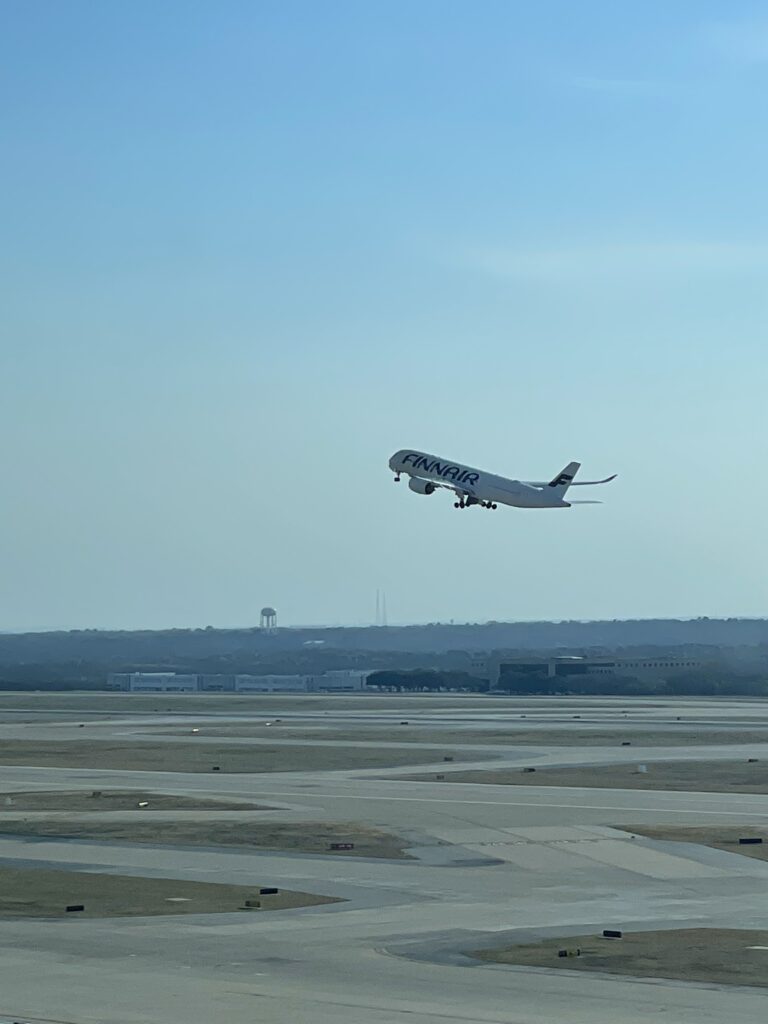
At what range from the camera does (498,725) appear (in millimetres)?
133250

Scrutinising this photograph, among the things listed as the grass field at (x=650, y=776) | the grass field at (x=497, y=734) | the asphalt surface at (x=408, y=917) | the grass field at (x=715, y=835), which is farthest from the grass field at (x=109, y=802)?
the grass field at (x=497, y=734)

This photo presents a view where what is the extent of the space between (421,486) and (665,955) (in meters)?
91.2

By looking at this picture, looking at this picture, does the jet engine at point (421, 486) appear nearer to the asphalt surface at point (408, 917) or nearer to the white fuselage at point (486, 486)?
the white fuselage at point (486, 486)

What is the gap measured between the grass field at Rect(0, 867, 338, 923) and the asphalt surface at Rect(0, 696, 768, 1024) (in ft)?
3.66

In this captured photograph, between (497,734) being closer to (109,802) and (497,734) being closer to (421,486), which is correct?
(421,486)

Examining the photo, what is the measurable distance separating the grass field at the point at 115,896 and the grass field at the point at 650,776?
→ 35.2 meters

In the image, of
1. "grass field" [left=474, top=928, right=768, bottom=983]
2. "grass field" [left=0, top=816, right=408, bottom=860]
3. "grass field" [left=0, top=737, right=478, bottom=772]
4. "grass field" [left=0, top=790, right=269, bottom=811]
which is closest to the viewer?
"grass field" [left=474, top=928, right=768, bottom=983]

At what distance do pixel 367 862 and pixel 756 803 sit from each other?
2374 centimetres

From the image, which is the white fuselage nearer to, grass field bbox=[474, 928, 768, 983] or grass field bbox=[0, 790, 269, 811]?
grass field bbox=[0, 790, 269, 811]

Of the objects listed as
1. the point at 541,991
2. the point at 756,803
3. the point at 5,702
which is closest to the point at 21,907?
the point at 541,991

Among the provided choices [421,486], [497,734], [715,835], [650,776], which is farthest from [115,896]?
[421,486]

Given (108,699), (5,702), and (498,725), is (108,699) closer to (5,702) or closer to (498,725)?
(5,702)

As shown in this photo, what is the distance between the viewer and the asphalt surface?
30.5 metres

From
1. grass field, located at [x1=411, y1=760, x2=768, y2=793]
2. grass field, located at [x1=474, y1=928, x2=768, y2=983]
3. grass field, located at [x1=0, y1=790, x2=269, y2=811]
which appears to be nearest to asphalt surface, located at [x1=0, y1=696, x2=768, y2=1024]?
grass field, located at [x1=474, y1=928, x2=768, y2=983]
